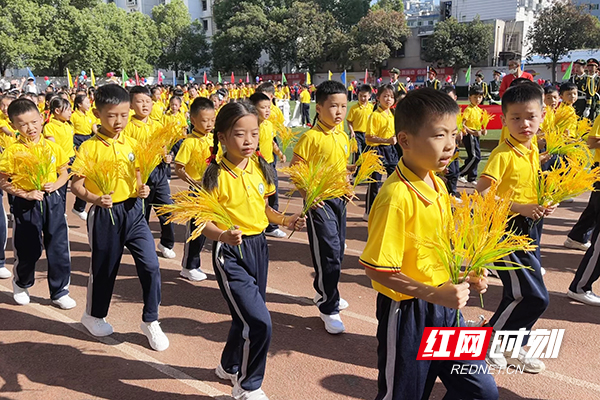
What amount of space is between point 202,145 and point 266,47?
51786 mm

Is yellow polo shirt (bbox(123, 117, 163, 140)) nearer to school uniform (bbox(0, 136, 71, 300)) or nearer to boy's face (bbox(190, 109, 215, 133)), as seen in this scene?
boy's face (bbox(190, 109, 215, 133))

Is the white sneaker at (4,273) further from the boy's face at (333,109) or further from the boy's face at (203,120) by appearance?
the boy's face at (333,109)

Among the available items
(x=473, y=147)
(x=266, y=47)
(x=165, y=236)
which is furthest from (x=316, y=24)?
(x=165, y=236)

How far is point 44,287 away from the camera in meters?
5.43

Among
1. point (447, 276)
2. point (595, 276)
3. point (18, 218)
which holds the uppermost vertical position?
point (447, 276)

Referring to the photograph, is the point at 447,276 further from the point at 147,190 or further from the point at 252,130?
the point at 147,190

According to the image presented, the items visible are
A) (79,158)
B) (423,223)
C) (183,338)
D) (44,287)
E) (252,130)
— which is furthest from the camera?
(44,287)

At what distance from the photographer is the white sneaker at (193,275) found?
5.56 metres

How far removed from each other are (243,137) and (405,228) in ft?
4.34

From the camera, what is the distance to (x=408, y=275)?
2357 mm

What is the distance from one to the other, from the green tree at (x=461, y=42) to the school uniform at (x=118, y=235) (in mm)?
50237

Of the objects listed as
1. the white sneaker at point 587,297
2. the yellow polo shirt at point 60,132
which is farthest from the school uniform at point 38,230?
the white sneaker at point 587,297

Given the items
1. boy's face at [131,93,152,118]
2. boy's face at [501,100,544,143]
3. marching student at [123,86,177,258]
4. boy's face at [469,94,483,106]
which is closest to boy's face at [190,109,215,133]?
marching student at [123,86,177,258]

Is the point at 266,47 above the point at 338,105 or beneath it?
above
